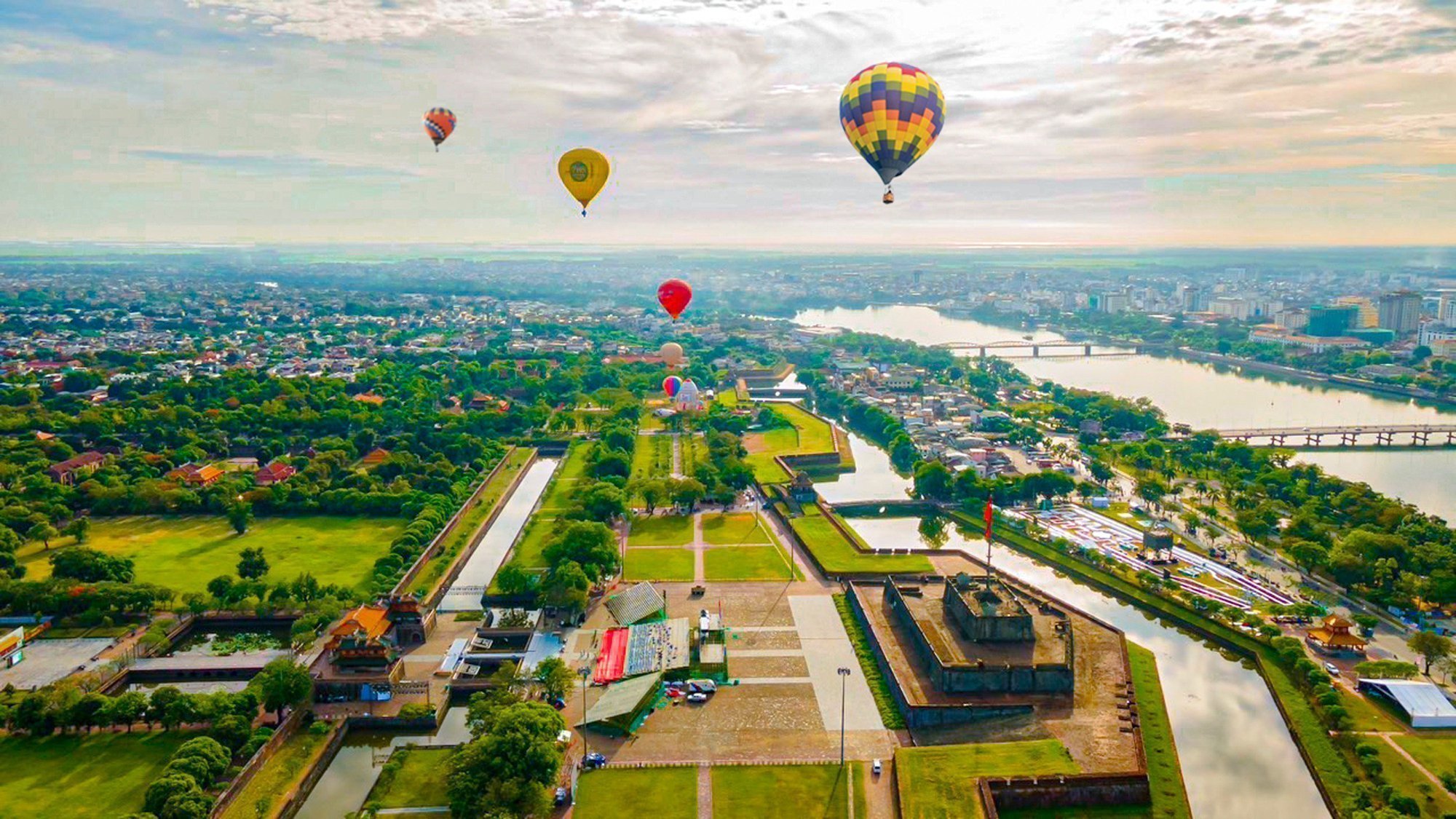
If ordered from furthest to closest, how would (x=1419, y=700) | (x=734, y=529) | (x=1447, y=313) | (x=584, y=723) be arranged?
(x=1447, y=313)
(x=734, y=529)
(x=1419, y=700)
(x=584, y=723)

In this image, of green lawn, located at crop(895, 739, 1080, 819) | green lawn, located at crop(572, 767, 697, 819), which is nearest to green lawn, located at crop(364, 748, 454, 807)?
green lawn, located at crop(572, 767, 697, 819)

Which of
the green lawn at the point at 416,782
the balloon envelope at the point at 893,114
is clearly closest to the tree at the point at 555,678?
the green lawn at the point at 416,782

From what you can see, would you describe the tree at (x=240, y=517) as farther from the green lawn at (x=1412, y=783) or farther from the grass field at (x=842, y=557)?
the green lawn at (x=1412, y=783)

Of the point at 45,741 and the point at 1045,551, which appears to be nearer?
the point at 45,741

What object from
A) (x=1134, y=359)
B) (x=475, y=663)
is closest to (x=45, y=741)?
(x=475, y=663)

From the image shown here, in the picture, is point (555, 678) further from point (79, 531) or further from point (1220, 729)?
point (79, 531)

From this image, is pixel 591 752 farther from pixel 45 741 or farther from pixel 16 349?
pixel 16 349

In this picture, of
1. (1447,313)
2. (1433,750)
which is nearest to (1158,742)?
(1433,750)
